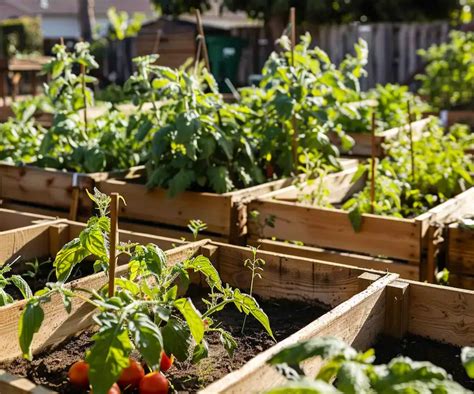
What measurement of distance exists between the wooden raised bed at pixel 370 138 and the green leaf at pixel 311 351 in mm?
4620

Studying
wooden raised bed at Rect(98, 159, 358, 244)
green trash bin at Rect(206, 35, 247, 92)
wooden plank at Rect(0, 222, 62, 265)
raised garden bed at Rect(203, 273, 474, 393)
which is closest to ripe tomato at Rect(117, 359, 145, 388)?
raised garden bed at Rect(203, 273, 474, 393)

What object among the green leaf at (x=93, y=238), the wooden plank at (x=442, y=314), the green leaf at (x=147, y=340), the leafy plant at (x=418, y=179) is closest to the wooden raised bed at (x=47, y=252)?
the green leaf at (x=93, y=238)

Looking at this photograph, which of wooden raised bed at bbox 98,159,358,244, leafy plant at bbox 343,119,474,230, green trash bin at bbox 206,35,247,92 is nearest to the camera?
wooden raised bed at bbox 98,159,358,244

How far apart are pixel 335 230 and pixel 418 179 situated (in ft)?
3.96

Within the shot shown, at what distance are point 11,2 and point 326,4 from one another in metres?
26.3

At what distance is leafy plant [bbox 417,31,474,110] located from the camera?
9.69 meters

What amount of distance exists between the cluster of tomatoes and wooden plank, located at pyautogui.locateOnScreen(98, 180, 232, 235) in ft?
7.77

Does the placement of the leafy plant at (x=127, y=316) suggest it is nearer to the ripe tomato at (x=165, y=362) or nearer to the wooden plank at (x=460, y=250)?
the ripe tomato at (x=165, y=362)

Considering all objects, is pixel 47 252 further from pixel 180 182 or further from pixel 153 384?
pixel 153 384

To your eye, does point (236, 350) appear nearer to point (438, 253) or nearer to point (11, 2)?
point (438, 253)

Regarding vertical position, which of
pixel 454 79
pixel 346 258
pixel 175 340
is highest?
pixel 454 79

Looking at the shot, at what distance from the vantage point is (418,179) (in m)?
5.50

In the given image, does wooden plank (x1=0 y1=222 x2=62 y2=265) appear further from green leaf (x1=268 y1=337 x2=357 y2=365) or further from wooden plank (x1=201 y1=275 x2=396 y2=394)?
green leaf (x1=268 y1=337 x2=357 y2=365)

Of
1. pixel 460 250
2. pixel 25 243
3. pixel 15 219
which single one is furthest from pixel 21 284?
pixel 460 250
